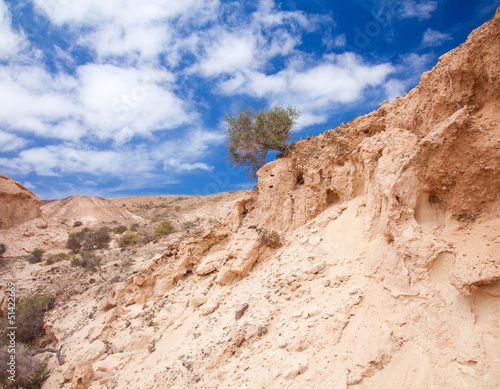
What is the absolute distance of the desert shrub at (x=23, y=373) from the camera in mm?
6301

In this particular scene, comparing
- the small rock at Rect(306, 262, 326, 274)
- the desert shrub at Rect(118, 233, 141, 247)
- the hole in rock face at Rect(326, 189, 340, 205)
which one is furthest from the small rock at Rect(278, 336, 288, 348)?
the desert shrub at Rect(118, 233, 141, 247)

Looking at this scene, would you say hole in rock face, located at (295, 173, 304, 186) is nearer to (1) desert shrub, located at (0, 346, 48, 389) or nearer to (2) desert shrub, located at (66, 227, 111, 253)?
(1) desert shrub, located at (0, 346, 48, 389)

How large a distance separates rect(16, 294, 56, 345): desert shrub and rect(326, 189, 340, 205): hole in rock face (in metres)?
11.0

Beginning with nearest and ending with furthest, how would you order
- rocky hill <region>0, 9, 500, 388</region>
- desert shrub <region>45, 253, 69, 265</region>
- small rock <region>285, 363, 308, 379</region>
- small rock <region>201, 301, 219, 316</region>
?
rocky hill <region>0, 9, 500, 388</region> → small rock <region>285, 363, 308, 379</region> → small rock <region>201, 301, 219, 316</region> → desert shrub <region>45, 253, 69, 265</region>

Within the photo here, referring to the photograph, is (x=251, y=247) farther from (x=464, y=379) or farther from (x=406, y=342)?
(x=464, y=379)

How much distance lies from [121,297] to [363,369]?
8254 millimetres

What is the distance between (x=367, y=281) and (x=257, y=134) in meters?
7.54

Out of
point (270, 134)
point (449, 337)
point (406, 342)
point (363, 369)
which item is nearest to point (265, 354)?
point (363, 369)

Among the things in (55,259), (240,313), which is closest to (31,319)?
(55,259)

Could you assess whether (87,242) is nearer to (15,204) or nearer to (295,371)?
(15,204)

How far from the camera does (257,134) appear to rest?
10.5 meters

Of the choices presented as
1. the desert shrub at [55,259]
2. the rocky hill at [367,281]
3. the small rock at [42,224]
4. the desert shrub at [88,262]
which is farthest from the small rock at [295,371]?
the small rock at [42,224]

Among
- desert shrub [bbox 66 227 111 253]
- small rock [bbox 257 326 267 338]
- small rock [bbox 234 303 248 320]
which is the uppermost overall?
desert shrub [bbox 66 227 111 253]

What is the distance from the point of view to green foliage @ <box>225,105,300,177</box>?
10.0 metres
